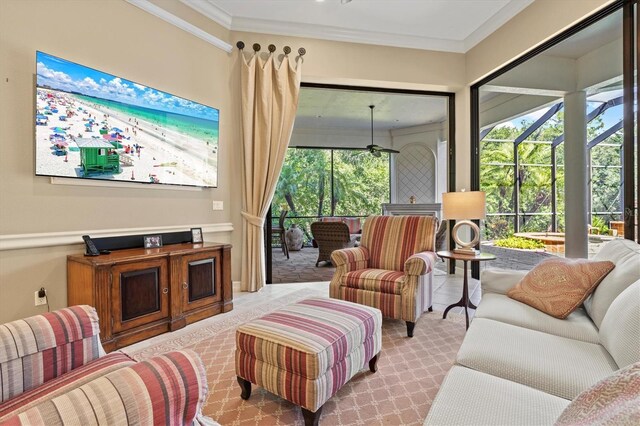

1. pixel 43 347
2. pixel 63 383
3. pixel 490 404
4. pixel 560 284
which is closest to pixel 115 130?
pixel 43 347

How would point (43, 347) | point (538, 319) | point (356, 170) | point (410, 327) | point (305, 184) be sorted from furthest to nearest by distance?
point (356, 170) < point (305, 184) < point (410, 327) < point (538, 319) < point (43, 347)

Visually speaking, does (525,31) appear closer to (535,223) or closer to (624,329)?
(535,223)

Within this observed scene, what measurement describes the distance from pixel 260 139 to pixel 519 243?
336 cm

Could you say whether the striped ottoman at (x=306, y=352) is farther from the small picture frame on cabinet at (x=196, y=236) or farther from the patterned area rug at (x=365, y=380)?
the small picture frame on cabinet at (x=196, y=236)

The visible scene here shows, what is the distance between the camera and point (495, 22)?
3738 mm

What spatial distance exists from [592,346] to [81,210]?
3.37 m

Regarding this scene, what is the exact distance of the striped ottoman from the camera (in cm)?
148

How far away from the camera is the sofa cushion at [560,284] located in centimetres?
169

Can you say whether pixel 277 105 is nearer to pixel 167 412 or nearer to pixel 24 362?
pixel 24 362

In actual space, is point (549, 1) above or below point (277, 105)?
above

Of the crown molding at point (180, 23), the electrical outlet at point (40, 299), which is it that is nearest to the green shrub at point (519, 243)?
the crown molding at point (180, 23)

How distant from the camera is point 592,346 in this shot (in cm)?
141

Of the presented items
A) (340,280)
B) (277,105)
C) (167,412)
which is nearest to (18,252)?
(167,412)

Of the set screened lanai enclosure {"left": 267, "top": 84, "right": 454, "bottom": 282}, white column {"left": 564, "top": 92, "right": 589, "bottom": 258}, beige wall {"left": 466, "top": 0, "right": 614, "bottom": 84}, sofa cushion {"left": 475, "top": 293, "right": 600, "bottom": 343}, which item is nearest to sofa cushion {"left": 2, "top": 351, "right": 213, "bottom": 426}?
sofa cushion {"left": 475, "top": 293, "right": 600, "bottom": 343}
